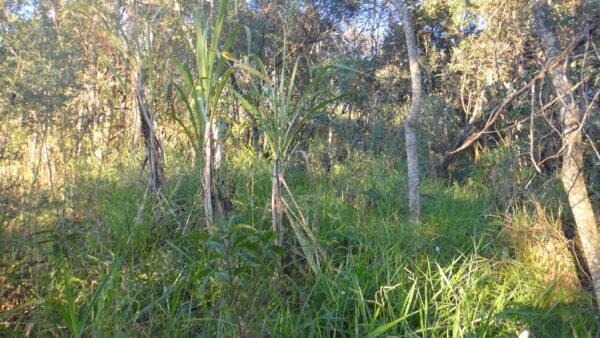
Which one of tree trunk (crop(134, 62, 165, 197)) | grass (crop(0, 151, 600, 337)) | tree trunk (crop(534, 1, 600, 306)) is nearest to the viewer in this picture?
grass (crop(0, 151, 600, 337))

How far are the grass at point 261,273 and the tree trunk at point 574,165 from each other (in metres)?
0.31

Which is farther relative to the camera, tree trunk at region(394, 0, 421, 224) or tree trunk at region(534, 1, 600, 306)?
tree trunk at region(394, 0, 421, 224)

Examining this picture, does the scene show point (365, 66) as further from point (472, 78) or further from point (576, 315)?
point (576, 315)

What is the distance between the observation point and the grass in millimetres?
2354

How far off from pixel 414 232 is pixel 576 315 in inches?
45.0

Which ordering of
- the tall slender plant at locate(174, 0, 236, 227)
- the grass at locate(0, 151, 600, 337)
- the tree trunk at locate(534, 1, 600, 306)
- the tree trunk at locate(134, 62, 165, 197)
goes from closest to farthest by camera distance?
the grass at locate(0, 151, 600, 337)
the tall slender plant at locate(174, 0, 236, 227)
the tree trunk at locate(534, 1, 600, 306)
the tree trunk at locate(134, 62, 165, 197)

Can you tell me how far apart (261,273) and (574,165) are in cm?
222

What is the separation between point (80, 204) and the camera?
355cm

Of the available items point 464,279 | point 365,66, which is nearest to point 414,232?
point 464,279

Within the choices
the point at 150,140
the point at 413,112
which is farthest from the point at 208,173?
the point at 413,112

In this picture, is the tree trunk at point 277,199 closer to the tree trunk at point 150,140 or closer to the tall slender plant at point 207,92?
the tall slender plant at point 207,92

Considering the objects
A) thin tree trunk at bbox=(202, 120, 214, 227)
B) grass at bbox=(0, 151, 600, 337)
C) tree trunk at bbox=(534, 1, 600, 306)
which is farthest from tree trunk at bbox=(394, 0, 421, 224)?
thin tree trunk at bbox=(202, 120, 214, 227)

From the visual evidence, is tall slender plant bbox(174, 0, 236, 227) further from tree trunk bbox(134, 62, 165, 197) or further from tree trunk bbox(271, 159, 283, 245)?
tree trunk bbox(134, 62, 165, 197)

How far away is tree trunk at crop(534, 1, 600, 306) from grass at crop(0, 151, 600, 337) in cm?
31
